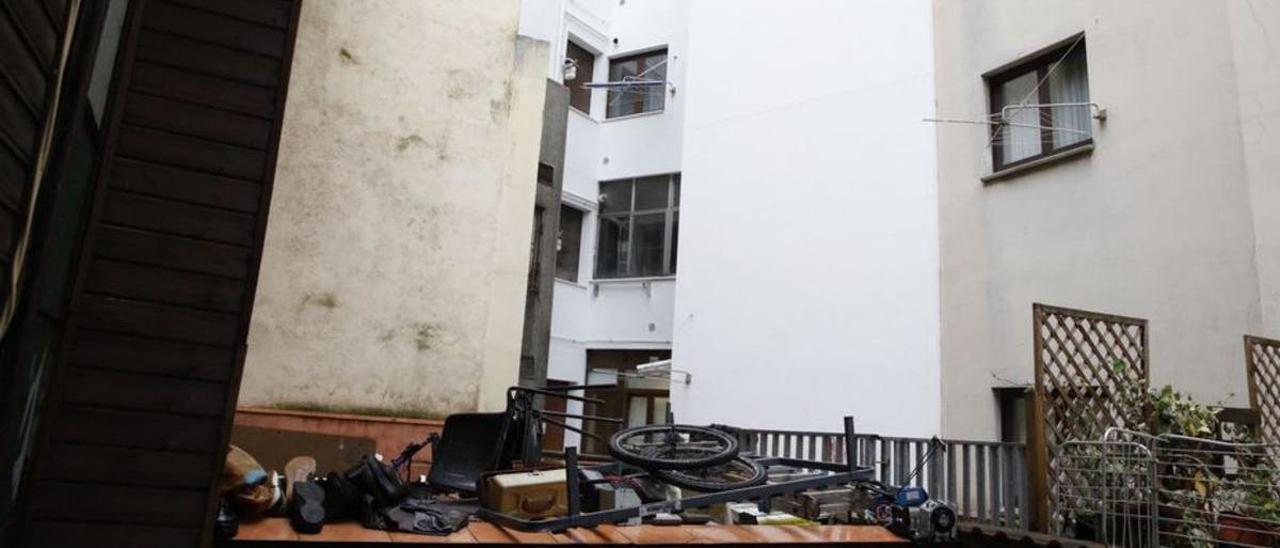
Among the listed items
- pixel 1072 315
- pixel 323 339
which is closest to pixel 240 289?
pixel 323 339

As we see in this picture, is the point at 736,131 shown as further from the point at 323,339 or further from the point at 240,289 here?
the point at 240,289

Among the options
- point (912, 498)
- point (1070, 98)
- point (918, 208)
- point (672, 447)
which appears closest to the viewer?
point (912, 498)

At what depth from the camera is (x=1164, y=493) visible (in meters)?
5.02

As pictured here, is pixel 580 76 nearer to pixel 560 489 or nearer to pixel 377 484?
pixel 560 489

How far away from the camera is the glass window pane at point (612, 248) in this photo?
1447cm

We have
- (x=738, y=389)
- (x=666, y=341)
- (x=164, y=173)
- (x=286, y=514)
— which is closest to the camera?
(x=164, y=173)

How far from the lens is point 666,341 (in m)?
13.4

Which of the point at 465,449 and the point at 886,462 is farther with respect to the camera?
the point at 886,462

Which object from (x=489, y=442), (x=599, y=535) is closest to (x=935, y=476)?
(x=599, y=535)

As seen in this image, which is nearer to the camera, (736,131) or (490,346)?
(490,346)

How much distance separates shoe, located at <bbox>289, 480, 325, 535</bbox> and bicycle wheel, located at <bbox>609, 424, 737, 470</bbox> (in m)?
1.76

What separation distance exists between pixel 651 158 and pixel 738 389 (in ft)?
17.0

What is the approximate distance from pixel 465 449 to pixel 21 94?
4429 mm

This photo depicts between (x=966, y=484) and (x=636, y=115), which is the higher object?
(x=636, y=115)
